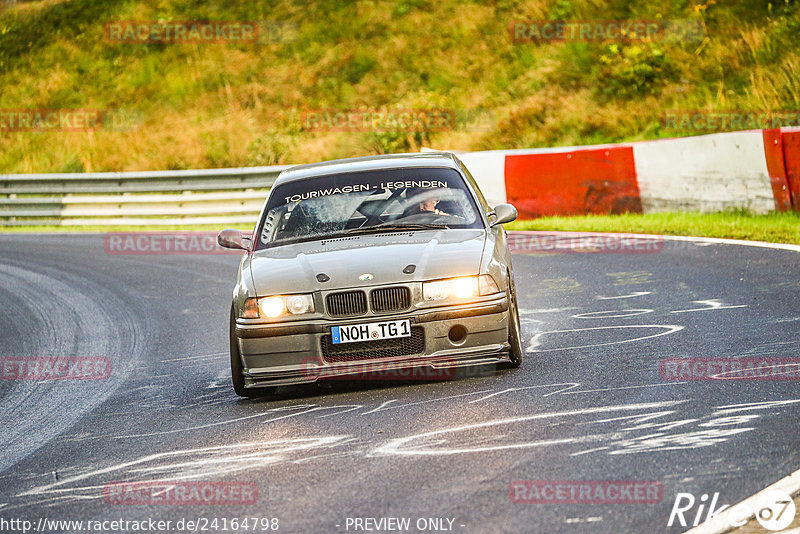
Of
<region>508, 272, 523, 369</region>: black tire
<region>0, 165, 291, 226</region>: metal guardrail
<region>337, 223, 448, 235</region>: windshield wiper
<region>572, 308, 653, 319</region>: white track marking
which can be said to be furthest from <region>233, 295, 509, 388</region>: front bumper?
<region>0, 165, 291, 226</region>: metal guardrail

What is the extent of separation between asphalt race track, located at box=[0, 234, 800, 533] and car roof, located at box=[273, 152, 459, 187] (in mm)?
1500

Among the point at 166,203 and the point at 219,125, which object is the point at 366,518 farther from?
the point at 219,125

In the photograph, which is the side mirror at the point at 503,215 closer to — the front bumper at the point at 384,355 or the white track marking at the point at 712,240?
the front bumper at the point at 384,355

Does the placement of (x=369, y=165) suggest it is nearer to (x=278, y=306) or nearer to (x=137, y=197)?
(x=278, y=306)

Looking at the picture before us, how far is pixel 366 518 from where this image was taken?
14.7 ft

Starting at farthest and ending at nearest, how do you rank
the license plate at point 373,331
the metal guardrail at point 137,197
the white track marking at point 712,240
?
the metal guardrail at point 137,197, the white track marking at point 712,240, the license plate at point 373,331

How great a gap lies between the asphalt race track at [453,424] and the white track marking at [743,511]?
6cm

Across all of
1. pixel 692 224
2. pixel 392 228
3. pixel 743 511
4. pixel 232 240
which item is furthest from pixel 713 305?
pixel 692 224

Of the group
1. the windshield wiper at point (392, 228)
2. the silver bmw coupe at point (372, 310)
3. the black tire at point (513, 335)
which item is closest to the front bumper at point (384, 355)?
the silver bmw coupe at point (372, 310)

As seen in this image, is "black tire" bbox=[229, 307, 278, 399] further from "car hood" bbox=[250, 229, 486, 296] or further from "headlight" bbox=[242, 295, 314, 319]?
"car hood" bbox=[250, 229, 486, 296]

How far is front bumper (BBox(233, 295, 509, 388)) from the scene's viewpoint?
683 centimetres

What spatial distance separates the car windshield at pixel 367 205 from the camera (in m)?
8.00

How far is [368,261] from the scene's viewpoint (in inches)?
278

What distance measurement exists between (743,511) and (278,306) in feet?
11.5
